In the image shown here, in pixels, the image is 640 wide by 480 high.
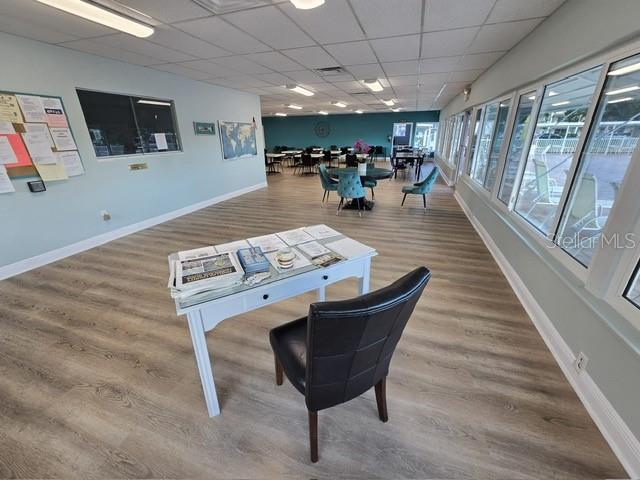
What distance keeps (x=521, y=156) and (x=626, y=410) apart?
8.87 ft

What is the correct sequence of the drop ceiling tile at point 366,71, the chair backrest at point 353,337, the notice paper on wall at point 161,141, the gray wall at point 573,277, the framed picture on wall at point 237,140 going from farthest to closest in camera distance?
1. the framed picture on wall at point 237,140
2. the notice paper on wall at point 161,141
3. the drop ceiling tile at point 366,71
4. the gray wall at point 573,277
5. the chair backrest at point 353,337

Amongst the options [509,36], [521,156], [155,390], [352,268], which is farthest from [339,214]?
[155,390]

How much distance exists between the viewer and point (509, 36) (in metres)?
2.97

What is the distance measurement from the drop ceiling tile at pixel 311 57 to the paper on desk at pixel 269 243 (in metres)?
2.88

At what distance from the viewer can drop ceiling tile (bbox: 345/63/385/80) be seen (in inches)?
170

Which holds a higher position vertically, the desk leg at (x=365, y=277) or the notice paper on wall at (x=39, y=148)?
the notice paper on wall at (x=39, y=148)

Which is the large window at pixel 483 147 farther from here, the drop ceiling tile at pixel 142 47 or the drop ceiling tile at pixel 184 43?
the drop ceiling tile at pixel 142 47

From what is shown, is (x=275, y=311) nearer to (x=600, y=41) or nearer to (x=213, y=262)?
(x=213, y=262)

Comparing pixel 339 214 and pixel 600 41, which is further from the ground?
pixel 600 41

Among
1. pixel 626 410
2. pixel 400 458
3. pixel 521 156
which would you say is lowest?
pixel 400 458

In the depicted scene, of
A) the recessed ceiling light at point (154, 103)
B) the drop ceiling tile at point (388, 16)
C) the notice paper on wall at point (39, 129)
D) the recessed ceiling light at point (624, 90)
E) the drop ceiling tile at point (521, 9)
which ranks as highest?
the drop ceiling tile at point (388, 16)

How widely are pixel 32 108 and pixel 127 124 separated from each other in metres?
1.24

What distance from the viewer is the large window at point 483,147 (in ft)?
15.3

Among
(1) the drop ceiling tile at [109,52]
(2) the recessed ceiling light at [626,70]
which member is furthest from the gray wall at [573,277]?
(1) the drop ceiling tile at [109,52]
